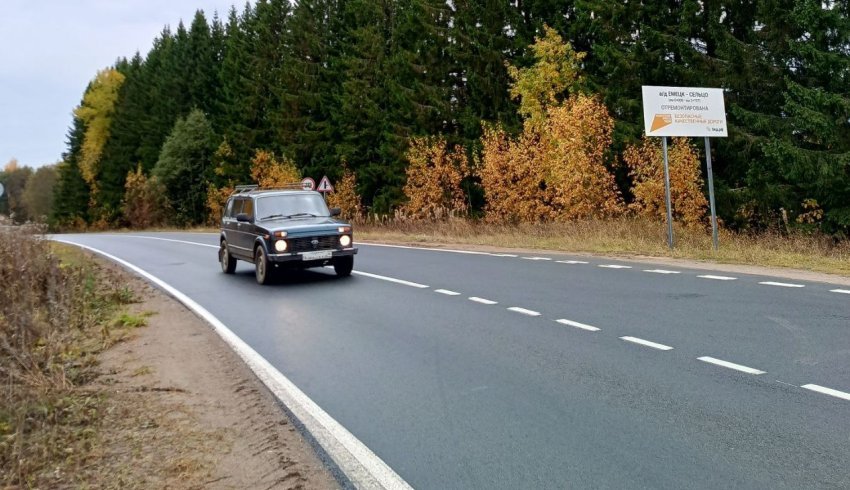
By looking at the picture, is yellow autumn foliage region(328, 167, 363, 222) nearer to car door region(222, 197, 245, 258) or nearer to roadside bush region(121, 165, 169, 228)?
car door region(222, 197, 245, 258)

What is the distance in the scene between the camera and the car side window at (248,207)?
50.9ft

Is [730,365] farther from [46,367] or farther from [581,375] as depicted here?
[46,367]

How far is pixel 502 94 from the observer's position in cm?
3316

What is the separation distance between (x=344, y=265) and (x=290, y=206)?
6.58 ft

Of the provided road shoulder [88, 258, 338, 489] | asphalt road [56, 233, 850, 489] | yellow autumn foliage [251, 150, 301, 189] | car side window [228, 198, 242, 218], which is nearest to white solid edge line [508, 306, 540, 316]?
asphalt road [56, 233, 850, 489]

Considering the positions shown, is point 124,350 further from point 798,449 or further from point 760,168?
point 760,168

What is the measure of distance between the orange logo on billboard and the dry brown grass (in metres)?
3.14

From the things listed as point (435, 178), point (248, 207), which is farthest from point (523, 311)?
point (435, 178)

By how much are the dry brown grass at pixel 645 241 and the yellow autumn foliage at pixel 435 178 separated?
4.23m

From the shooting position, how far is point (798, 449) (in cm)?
424

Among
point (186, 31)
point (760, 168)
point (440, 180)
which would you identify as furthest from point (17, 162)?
point (760, 168)

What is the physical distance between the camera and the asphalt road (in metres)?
4.16

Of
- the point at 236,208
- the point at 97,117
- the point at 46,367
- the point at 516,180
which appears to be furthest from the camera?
the point at 97,117

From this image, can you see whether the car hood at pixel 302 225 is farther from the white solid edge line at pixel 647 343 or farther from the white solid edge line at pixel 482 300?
the white solid edge line at pixel 647 343
